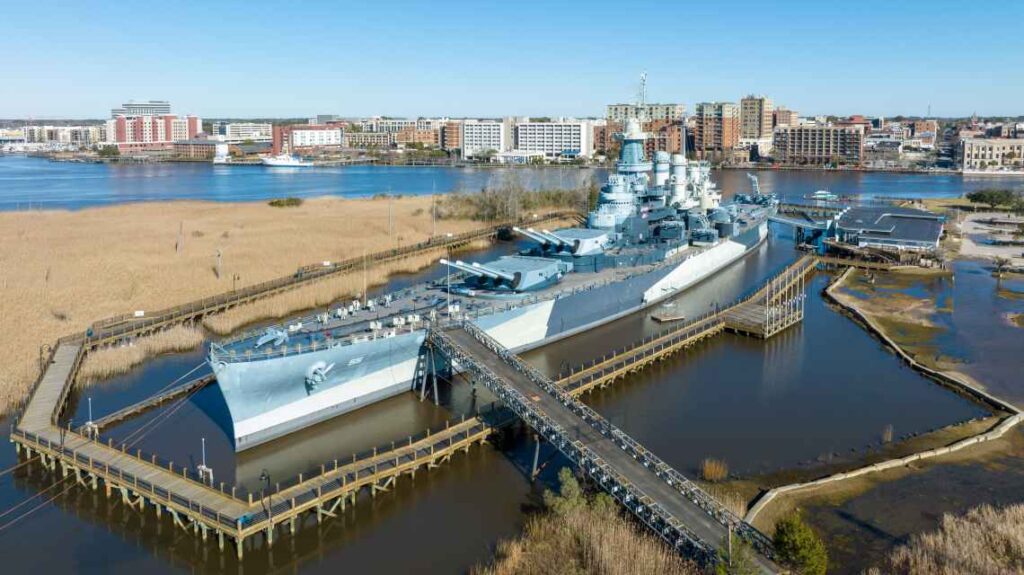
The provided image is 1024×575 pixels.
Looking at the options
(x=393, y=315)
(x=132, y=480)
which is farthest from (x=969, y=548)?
(x=132, y=480)

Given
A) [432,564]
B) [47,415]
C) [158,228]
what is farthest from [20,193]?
[432,564]

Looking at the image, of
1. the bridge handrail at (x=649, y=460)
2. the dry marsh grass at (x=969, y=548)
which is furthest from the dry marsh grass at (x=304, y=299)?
the dry marsh grass at (x=969, y=548)

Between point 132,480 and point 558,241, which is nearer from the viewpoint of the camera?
point 132,480

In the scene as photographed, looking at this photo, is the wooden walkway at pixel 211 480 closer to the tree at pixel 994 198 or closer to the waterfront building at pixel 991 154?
the tree at pixel 994 198

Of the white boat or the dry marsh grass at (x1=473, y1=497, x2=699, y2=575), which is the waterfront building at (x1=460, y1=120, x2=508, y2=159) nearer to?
the white boat

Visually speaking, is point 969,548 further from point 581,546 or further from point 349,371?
point 349,371

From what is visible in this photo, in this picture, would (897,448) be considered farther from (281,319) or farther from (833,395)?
(281,319)
